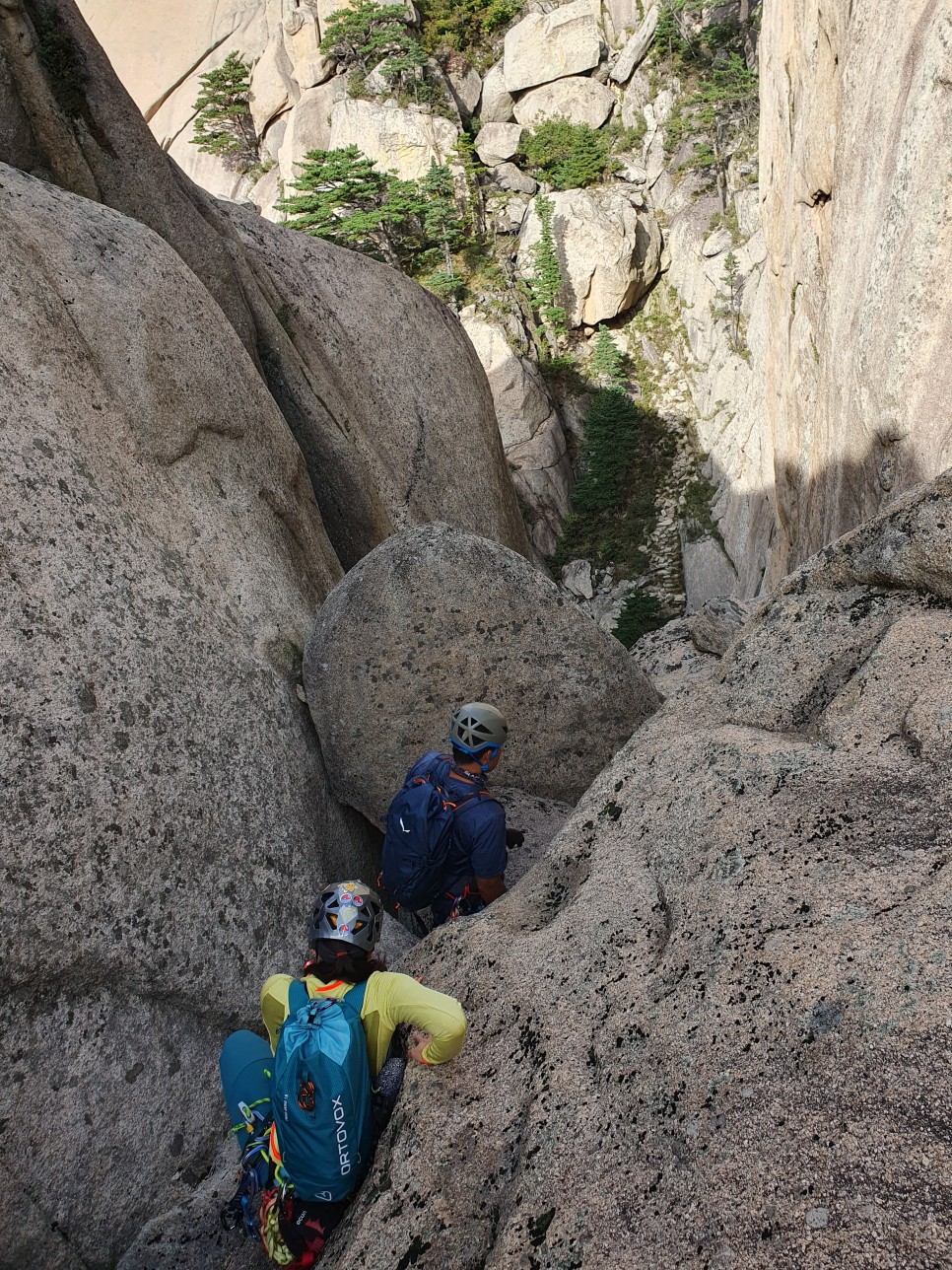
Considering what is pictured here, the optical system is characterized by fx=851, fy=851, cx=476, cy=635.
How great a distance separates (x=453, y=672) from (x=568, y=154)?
1903 inches

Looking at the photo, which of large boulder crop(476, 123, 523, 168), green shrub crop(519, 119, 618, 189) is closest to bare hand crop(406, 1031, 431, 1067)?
green shrub crop(519, 119, 618, 189)

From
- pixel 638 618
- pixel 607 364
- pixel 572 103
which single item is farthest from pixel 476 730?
pixel 572 103

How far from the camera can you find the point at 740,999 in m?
3.59

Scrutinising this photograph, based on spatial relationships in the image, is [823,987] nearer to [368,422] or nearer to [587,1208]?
[587,1208]

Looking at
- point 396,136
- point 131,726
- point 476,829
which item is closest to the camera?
point 476,829

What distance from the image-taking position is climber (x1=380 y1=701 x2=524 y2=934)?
19.3 ft

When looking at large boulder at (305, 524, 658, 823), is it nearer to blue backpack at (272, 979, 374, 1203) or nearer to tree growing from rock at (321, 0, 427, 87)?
blue backpack at (272, 979, 374, 1203)

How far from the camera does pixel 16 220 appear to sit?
26.5 feet

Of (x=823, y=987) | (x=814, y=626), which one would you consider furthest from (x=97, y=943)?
(x=814, y=626)

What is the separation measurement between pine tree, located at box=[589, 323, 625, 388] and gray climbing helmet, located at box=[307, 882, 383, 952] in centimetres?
4344

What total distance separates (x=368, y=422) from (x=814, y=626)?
33.8 feet

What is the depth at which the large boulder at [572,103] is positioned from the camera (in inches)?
1911

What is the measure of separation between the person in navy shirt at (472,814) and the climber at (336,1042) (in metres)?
1.61

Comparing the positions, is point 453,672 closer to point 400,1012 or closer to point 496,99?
point 400,1012
